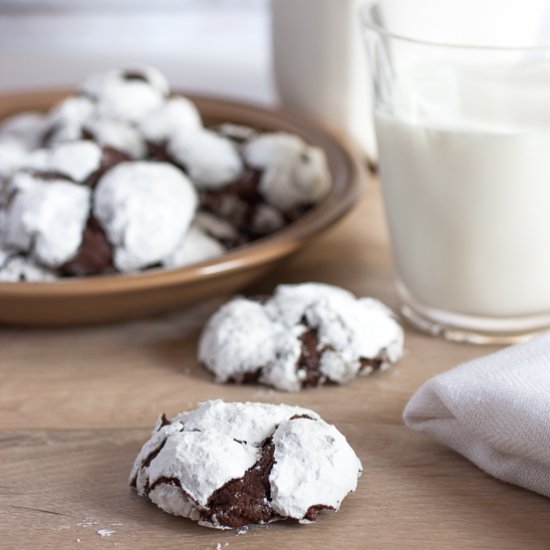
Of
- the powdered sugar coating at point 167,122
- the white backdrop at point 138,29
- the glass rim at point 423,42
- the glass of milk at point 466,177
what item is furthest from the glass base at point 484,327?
the white backdrop at point 138,29

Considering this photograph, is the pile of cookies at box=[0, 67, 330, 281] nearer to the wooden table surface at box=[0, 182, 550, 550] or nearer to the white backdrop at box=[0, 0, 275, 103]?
the wooden table surface at box=[0, 182, 550, 550]

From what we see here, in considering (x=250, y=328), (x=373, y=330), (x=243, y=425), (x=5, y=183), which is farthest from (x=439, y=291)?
(x=5, y=183)

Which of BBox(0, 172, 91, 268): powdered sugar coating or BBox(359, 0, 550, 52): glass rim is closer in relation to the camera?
BBox(359, 0, 550, 52): glass rim

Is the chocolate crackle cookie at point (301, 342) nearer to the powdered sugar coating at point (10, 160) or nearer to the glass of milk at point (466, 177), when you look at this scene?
the glass of milk at point (466, 177)

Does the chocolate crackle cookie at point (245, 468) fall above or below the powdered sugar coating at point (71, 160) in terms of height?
below

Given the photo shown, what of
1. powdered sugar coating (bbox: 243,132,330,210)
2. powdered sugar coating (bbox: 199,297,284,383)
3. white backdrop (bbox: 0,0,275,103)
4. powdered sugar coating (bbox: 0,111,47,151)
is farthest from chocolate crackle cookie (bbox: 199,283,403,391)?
white backdrop (bbox: 0,0,275,103)

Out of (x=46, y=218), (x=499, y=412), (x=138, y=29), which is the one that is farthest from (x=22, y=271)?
(x=138, y=29)
